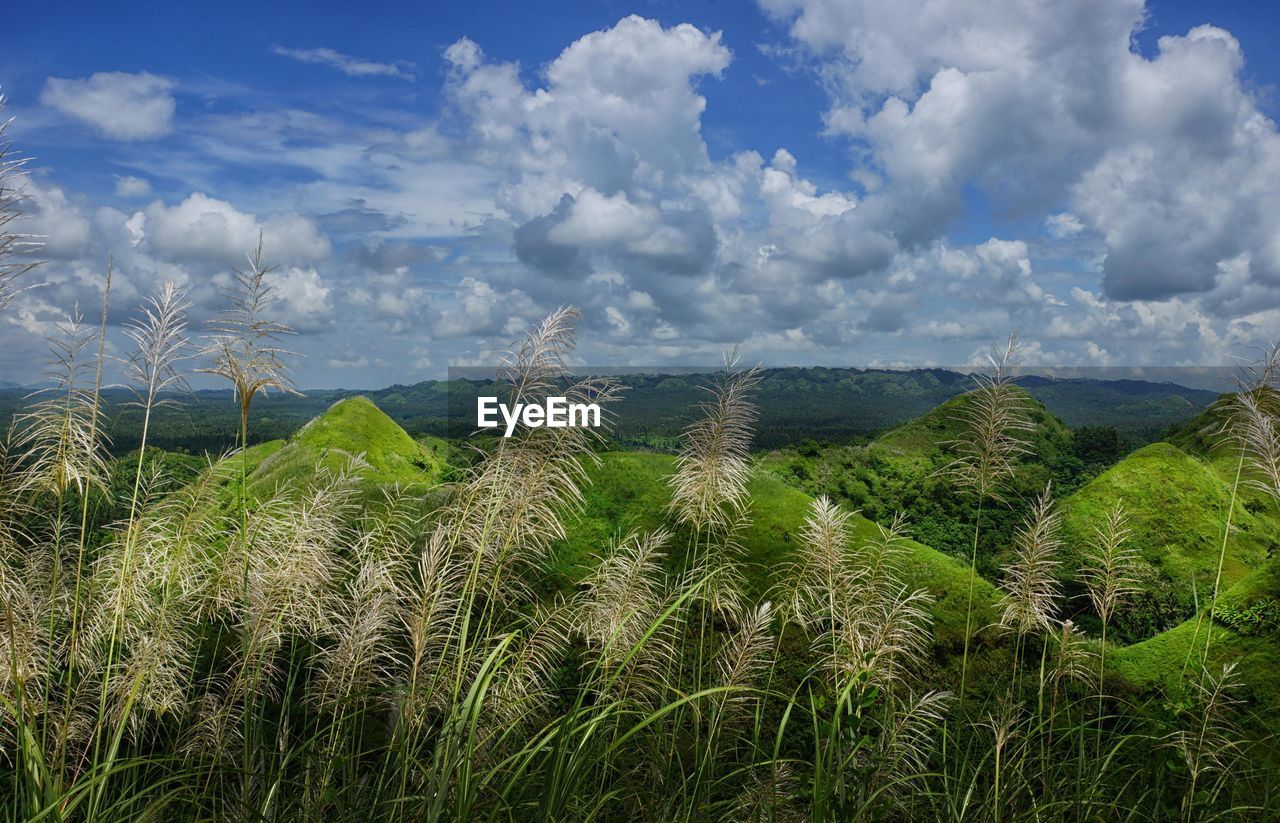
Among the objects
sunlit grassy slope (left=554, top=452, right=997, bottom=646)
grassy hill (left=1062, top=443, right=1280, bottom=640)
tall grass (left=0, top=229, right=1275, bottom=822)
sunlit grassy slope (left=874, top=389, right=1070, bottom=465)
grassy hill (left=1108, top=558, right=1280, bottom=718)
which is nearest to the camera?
tall grass (left=0, top=229, right=1275, bottom=822)

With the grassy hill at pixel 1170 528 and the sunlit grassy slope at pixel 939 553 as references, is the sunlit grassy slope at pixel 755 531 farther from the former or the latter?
the grassy hill at pixel 1170 528

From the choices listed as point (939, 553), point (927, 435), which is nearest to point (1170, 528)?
point (939, 553)

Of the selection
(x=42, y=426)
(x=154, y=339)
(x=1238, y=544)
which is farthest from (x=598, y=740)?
(x=1238, y=544)

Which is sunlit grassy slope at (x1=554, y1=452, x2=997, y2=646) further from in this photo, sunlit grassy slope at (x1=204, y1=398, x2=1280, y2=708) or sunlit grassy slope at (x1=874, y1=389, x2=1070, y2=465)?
sunlit grassy slope at (x1=874, y1=389, x2=1070, y2=465)

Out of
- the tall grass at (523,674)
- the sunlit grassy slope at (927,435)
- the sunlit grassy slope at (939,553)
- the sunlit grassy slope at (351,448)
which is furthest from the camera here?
the sunlit grassy slope at (927,435)

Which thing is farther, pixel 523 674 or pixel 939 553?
pixel 939 553

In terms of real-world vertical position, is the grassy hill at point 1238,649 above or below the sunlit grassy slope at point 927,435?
below

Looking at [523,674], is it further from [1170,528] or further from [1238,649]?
[1170,528]

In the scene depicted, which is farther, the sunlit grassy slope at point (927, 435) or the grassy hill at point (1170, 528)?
the sunlit grassy slope at point (927, 435)

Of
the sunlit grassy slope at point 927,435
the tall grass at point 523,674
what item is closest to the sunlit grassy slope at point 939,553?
the sunlit grassy slope at point 927,435

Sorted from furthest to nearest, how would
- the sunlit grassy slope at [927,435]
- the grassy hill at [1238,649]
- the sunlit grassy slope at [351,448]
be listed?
the sunlit grassy slope at [927,435] < the sunlit grassy slope at [351,448] < the grassy hill at [1238,649]

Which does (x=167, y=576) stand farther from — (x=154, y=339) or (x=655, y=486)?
(x=655, y=486)

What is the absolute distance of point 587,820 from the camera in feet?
11.1

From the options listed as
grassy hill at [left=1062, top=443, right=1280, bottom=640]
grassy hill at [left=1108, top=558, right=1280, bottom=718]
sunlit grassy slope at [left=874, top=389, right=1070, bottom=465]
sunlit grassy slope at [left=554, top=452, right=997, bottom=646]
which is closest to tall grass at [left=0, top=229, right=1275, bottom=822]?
grassy hill at [left=1108, top=558, right=1280, bottom=718]
